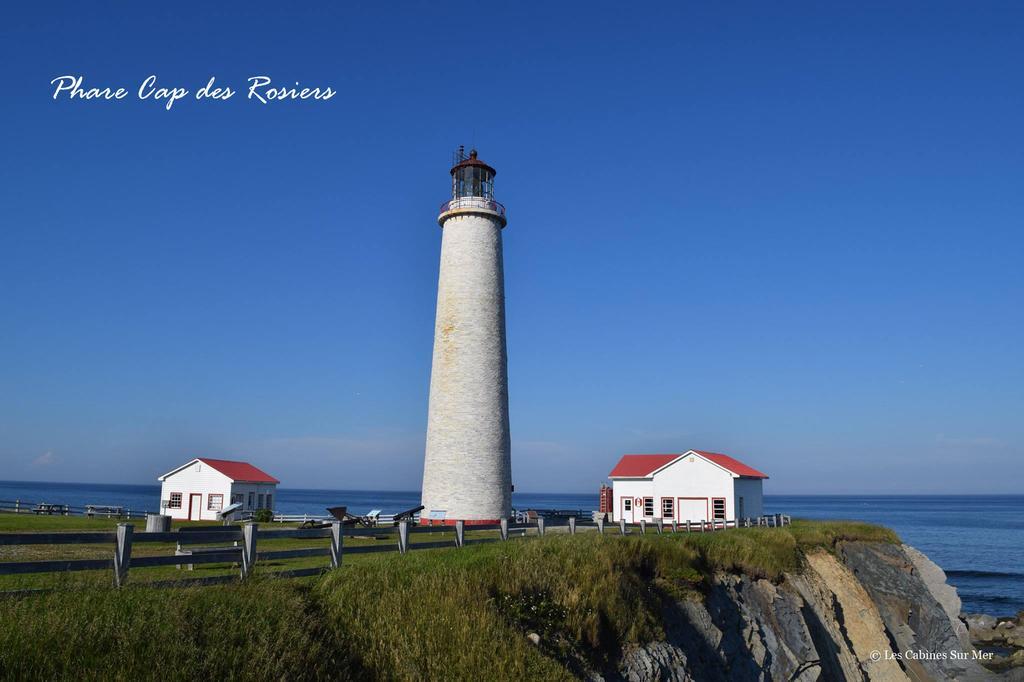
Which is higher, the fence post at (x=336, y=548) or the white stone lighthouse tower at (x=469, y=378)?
the white stone lighthouse tower at (x=469, y=378)

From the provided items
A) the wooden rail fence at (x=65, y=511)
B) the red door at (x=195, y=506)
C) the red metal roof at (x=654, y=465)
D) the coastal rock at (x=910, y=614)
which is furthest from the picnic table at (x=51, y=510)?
the coastal rock at (x=910, y=614)

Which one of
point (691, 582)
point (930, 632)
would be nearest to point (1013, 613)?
point (930, 632)

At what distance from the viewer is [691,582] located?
19438 mm

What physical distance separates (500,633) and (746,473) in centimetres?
3647

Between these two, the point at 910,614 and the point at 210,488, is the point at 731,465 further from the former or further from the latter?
the point at 210,488

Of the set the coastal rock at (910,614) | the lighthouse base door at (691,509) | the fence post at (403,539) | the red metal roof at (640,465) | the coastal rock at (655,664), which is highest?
the red metal roof at (640,465)

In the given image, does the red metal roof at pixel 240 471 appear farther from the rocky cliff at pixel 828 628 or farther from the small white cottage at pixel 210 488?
the rocky cliff at pixel 828 628

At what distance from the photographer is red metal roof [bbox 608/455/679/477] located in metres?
46.4

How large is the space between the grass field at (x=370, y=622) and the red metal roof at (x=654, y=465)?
1098 inches

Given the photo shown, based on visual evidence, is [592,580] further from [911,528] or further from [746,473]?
[911,528]

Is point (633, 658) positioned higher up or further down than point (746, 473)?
further down

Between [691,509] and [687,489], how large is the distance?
4.02 feet

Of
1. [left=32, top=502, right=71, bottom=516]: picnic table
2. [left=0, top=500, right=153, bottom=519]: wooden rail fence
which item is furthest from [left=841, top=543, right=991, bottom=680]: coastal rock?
[left=32, top=502, right=71, bottom=516]: picnic table

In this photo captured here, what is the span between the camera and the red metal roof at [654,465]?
44.5 meters
